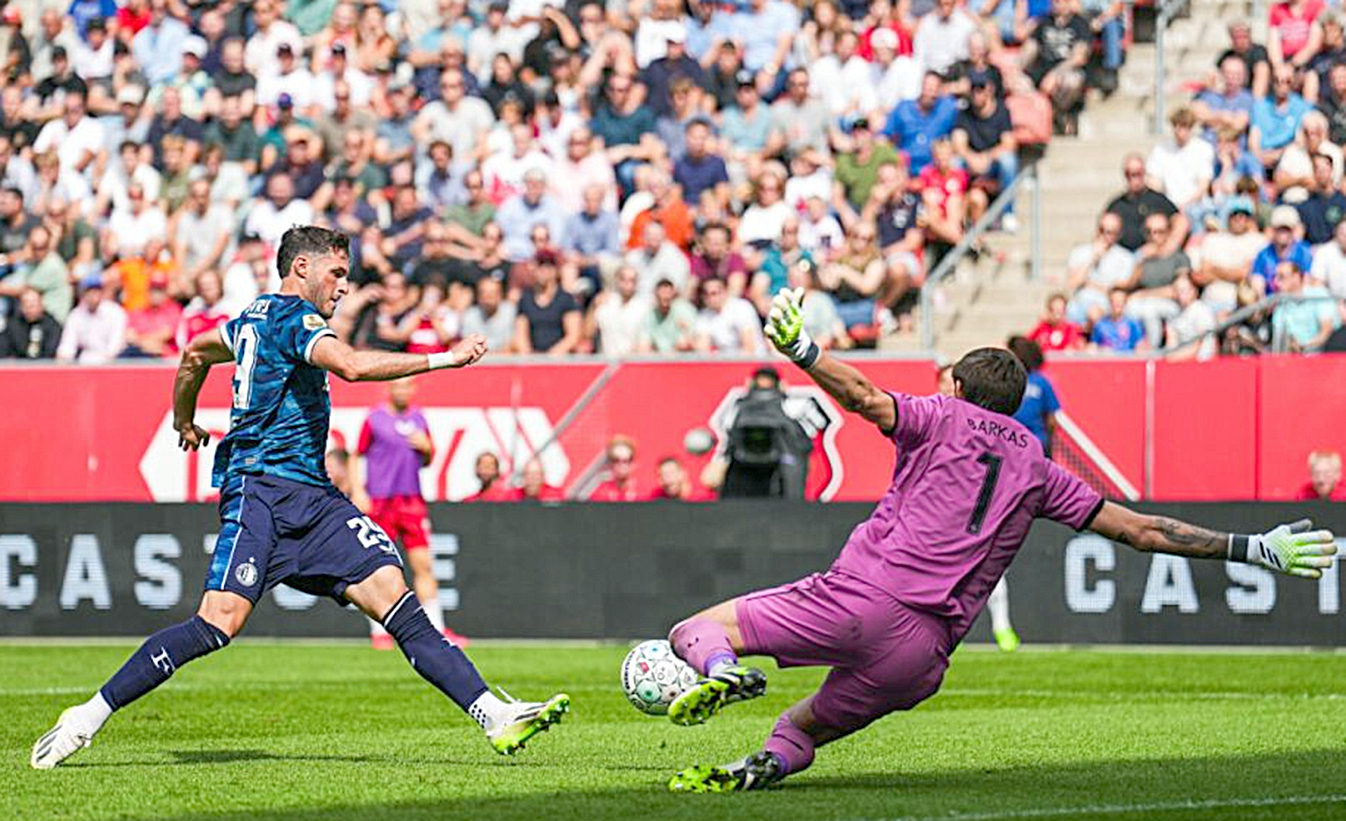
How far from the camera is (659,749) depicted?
11.1m

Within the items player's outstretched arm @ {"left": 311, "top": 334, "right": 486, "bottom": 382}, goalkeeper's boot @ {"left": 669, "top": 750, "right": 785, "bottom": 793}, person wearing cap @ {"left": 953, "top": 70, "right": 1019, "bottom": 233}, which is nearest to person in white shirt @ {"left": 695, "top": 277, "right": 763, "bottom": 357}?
person wearing cap @ {"left": 953, "top": 70, "right": 1019, "bottom": 233}

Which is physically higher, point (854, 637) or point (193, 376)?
point (193, 376)

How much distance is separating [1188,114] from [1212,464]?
12.9 feet

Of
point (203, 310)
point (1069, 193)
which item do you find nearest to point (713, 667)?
point (1069, 193)

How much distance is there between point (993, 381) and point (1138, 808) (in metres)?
1.59

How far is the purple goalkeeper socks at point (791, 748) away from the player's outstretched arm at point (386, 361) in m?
1.77

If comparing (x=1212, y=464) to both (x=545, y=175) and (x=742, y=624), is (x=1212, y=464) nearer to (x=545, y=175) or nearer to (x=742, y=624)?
(x=545, y=175)

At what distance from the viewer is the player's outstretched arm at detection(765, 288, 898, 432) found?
27.9ft

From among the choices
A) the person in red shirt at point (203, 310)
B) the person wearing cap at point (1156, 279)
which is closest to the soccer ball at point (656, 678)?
the person wearing cap at point (1156, 279)

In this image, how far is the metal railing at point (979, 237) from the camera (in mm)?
21578

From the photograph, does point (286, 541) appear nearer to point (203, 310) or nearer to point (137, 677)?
point (137, 677)

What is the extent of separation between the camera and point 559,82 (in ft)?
82.3

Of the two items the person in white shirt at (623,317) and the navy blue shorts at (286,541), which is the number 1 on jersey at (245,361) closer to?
the navy blue shorts at (286,541)

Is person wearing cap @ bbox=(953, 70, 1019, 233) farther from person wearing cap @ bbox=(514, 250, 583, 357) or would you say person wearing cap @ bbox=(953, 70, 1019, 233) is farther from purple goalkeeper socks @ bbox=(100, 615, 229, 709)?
purple goalkeeper socks @ bbox=(100, 615, 229, 709)
